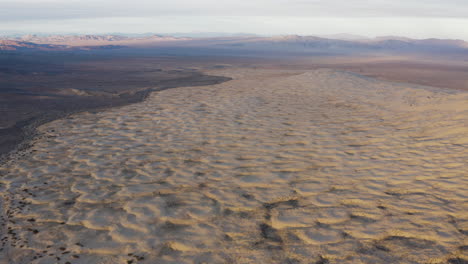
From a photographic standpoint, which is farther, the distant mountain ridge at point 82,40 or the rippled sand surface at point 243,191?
the distant mountain ridge at point 82,40

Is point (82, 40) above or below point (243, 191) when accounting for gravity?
above

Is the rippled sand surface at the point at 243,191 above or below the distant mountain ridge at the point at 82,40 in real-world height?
below

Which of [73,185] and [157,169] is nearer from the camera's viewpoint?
[73,185]

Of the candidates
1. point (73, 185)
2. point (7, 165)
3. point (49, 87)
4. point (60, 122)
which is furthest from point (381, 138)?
point (49, 87)

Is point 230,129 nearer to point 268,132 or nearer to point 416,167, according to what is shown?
point 268,132

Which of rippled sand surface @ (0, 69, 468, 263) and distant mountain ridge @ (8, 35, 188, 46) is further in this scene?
distant mountain ridge @ (8, 35, 188, 46)

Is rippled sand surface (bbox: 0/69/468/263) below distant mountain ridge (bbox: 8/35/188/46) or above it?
below

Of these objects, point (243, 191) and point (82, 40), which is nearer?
point (243, 191)

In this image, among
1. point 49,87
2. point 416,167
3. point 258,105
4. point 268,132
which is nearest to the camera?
point 416,167
